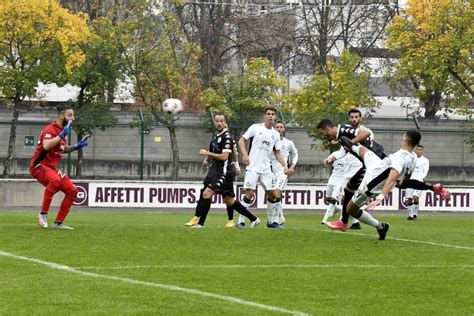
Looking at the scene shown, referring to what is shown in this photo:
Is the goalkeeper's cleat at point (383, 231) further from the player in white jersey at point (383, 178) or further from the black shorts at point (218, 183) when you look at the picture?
the black shorts at point (218, 183)

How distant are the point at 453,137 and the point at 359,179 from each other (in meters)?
16.3

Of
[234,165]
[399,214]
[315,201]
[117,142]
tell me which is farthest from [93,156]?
[234,165]

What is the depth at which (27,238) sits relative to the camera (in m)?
15.4

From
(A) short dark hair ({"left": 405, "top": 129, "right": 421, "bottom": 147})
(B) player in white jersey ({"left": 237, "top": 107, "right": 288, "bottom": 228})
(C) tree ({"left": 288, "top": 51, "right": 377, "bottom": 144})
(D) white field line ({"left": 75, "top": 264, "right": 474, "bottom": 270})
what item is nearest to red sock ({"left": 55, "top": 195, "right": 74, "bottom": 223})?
(B) player in white jersey ({"left": 237, "top": 107, "right": 288, "bottom": 228})

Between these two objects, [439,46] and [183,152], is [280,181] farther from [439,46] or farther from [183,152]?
[439,46]

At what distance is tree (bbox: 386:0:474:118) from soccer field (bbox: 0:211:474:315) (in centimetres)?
2437

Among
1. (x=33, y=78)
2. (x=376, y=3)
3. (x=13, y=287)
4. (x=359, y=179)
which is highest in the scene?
(x=376, y=3)

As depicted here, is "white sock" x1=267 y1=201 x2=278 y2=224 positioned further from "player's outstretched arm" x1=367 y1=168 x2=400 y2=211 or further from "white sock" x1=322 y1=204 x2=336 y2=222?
"player's outstretched arm" x1=367 y1=168 x2=400 y2=211

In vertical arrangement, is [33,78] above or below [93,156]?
above

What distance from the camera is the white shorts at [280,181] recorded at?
2017cm

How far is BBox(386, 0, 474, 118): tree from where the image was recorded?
133 ft

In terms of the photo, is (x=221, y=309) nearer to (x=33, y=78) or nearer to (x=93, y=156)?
(x=93, y=156)

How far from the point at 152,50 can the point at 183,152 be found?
1217 centimetres

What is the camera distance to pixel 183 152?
3322cm
